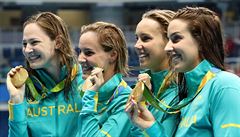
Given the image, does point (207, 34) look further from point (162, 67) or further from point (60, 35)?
A: point (60, 35)

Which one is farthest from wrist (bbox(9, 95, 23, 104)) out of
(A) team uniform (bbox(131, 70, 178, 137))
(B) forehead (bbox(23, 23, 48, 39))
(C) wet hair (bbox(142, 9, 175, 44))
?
(C) wet hair (bbox(142, 9, 175, 44))

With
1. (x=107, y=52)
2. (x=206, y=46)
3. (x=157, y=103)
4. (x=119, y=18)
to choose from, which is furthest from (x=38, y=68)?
(x=119, y=18)

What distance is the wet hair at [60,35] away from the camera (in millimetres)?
2760

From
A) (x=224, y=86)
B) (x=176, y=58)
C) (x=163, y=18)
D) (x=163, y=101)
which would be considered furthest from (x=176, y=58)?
(x=163, y=18)

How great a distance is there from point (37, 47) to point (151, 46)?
61cm

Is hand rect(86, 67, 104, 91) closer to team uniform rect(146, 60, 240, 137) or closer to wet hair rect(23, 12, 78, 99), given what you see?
wet hair rect(23, 12, 78, 99)

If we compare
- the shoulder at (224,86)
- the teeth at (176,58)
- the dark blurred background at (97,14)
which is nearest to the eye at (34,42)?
the teeth at (176,58)

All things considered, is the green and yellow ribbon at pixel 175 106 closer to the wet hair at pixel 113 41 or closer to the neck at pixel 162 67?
the neck at pixel 162 67

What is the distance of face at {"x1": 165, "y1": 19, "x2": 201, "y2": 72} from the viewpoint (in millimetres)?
1993

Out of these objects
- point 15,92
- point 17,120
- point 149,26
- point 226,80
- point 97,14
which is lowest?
point 97,14

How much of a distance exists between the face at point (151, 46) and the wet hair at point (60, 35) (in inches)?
20.1

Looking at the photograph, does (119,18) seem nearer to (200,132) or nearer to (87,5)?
(87,5)

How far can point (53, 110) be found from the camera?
2797 mm

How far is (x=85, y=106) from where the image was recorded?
247cm
